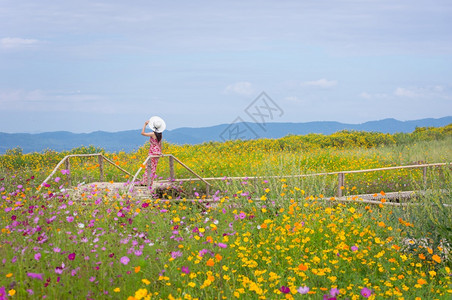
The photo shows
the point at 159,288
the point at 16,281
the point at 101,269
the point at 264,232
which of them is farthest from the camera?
the point at 264,232

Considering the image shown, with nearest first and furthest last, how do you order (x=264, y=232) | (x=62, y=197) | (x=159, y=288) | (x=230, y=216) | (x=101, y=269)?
(x=101, y=269) → (x=159, y=288) → (x=264, y=232) → (x=230, y=216) → (x=62, y=197)

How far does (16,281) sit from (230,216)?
3585mm

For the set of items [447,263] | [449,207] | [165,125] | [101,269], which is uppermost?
[165,125]

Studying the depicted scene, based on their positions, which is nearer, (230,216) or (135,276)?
(135,276)

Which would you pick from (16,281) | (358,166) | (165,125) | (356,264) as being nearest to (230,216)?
(356,264)

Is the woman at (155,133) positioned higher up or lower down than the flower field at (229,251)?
higher up

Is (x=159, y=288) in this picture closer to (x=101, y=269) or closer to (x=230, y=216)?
(x=101, y=269)

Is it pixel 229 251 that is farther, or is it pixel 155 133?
pixel 155 133

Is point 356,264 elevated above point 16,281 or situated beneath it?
situated beneath

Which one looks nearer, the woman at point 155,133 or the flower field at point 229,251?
the flower field at point 229,251

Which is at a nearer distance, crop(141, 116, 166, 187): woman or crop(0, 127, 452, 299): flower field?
crop(0, 127, 452, 299): flower field

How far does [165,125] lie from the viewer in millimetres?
11297

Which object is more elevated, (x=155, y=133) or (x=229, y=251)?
(x=155, y=133)

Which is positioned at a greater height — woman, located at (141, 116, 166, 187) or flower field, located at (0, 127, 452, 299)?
woman, located at (141, 116, 166, 187)
